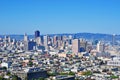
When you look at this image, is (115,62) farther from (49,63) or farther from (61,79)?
Result: (61,79)

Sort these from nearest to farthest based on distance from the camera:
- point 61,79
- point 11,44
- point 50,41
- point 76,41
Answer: point 61,79 → point 76,41 → point 11,44 → point 50,41

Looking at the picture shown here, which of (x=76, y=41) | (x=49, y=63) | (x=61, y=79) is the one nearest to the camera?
(x=61, y=79)

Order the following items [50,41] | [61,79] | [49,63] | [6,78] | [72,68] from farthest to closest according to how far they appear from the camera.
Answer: [50,41] → [49,63] → [72,68] → [6,78] → [61,79]

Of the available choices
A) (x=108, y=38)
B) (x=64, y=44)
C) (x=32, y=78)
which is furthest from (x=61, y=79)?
(x=108, y=38)

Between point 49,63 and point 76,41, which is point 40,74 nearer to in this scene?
point 49,63

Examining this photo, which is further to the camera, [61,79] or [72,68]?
[72,68]

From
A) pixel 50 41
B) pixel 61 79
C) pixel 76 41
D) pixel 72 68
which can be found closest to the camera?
pixel 61 79

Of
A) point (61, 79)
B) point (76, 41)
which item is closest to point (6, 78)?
point (61, 79)

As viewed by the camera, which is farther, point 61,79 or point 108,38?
point 108,38
